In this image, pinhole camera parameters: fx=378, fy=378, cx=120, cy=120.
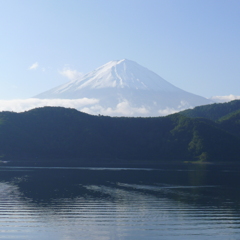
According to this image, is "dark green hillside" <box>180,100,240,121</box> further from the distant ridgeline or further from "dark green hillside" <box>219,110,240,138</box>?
the distant ridgeline

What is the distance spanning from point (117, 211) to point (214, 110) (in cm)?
14416

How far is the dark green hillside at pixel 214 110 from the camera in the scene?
159 metres

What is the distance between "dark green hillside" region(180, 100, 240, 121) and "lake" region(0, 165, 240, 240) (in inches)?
4773

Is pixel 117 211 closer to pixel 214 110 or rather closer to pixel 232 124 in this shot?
pixel 232 124

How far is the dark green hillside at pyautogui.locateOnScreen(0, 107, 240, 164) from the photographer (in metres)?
94.5

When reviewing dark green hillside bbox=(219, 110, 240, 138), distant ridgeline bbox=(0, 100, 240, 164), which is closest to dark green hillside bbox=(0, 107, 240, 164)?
distant ridgeline bbox=(0, 100, 240, 164)

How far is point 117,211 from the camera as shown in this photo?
82.9 ft

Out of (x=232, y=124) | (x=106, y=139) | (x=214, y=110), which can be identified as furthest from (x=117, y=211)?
(x=214, y=110)

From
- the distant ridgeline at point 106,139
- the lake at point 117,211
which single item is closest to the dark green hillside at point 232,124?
the distant ridgeline at point 106,139

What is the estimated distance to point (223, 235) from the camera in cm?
1916

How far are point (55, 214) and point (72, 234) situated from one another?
17.8 feet

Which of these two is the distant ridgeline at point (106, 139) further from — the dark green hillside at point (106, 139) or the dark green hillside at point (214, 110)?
the dark green hillside at point (214, 110)

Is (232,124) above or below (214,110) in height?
below

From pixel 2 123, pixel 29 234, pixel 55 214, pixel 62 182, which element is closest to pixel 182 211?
pixel 55 214
